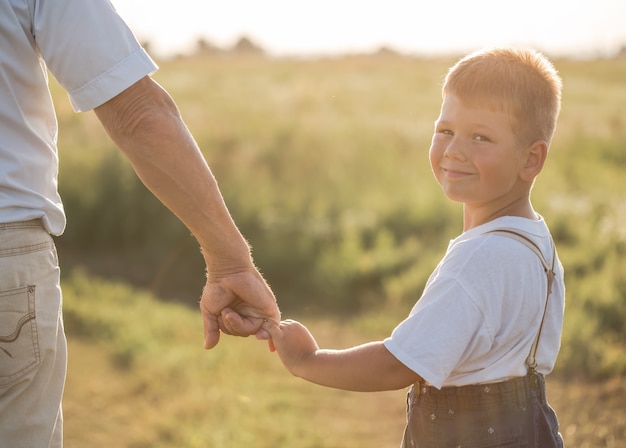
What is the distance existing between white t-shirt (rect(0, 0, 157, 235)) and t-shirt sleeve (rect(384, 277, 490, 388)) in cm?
80

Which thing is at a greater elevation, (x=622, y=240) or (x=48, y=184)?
(x=48, y=184)

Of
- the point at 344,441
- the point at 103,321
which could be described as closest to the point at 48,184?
the point at 344,441

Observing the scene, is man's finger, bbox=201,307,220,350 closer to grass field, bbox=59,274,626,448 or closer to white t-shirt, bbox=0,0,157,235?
white t-shirt, bbox=0,0,157,235

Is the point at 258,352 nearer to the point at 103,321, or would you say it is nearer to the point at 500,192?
the point at 103,321

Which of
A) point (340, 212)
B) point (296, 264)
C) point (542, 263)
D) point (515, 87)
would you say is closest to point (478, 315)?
point (542, 263)

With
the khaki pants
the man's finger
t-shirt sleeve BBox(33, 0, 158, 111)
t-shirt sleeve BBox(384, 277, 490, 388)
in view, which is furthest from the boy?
t-shirt sleeve BBox(33, 0, 158, 111)

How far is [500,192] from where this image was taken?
1896 millimetres

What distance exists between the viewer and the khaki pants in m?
1.83

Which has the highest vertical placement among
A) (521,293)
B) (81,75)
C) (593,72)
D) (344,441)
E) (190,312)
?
(81,75)

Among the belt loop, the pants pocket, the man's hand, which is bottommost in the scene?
the man's hand

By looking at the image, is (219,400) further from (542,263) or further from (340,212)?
(340,212)

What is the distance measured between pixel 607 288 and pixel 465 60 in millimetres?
4525

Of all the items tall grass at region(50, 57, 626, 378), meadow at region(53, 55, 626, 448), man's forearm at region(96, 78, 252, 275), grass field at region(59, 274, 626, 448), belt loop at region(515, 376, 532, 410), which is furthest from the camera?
tall grass at region(50, 57, 626, 378)

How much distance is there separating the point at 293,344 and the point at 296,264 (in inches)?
237
